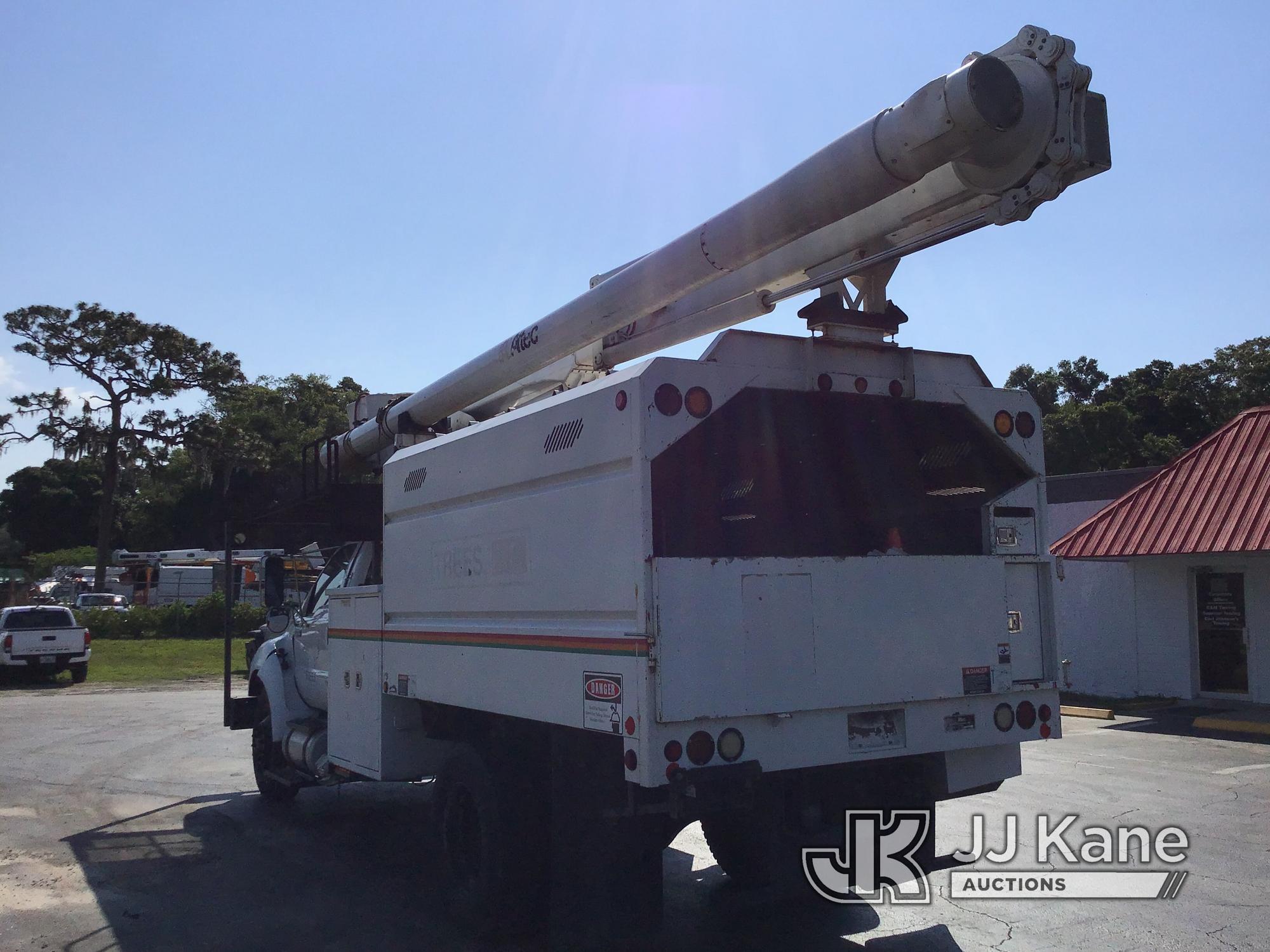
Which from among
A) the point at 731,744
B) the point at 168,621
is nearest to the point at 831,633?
the point at 731,744

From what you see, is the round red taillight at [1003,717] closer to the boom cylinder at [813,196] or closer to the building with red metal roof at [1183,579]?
the boom cylinder at [813,196]

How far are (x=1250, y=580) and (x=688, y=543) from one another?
1463 centimetres

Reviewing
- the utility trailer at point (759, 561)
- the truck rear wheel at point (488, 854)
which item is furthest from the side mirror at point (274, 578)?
the truck rear wheel at point (488, 854)

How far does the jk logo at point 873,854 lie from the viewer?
5.36 m

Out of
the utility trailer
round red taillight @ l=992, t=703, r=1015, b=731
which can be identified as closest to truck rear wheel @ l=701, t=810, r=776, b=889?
the utility trailer

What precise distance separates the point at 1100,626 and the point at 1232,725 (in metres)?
4.58

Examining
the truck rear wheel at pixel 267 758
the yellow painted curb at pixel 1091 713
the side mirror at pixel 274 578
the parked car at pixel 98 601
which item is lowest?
the yellow painted curb at pixel 1091 713

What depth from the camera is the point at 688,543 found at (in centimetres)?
500

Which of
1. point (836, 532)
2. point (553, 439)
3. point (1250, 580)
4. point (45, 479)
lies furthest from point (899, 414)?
point (45, 479)

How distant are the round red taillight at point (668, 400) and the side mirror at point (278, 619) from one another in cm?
617

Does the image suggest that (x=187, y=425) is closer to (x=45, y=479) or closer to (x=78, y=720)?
(x=78, y=720)

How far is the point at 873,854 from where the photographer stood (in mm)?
5395

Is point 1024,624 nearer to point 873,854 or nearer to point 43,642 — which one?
point 873,854

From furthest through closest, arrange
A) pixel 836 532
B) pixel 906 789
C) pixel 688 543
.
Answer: pixel 836 532
pixel 906 789
pixel 688 543
